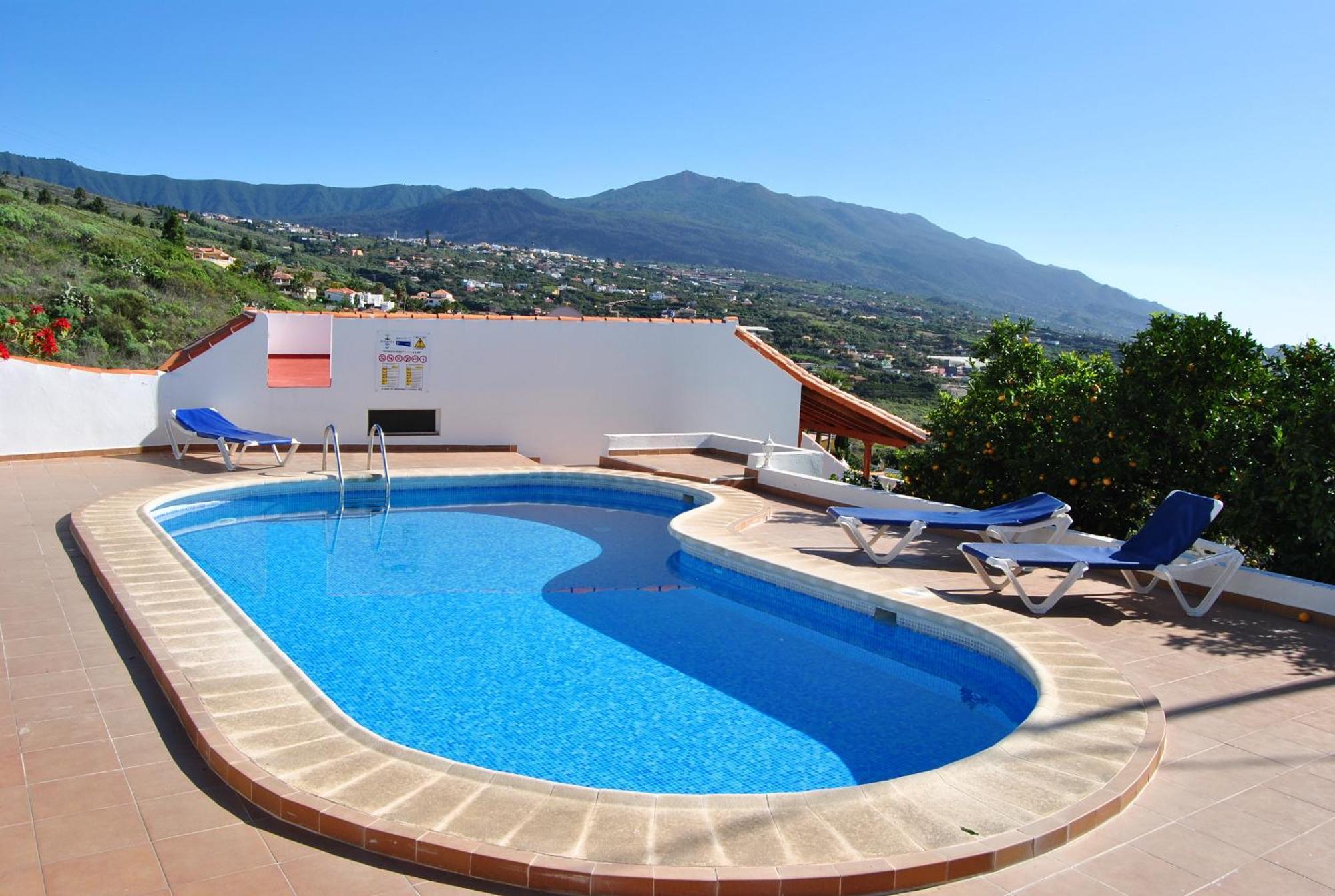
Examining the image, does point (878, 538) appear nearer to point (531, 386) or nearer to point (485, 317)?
point (531, 386)

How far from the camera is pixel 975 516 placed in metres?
8.52

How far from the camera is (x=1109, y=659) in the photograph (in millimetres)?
5902

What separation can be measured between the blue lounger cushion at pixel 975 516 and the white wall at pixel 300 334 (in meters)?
9.32

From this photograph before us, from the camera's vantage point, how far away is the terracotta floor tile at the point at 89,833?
327 centimetres

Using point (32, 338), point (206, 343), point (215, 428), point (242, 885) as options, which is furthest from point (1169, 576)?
point (32, 338)

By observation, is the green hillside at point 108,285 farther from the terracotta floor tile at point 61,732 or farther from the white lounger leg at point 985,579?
the white lounger leg at point 985,579

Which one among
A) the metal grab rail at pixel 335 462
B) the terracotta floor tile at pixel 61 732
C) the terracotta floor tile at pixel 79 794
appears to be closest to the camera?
the terracotta floor tile at pixel 79 794

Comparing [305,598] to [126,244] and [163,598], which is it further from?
[126,244]

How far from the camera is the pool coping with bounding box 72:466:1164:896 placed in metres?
3.27

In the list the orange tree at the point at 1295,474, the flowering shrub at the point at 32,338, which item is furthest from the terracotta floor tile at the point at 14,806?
the flowering shrub at the point at 32,338

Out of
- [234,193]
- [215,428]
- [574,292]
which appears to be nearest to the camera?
[215,428]

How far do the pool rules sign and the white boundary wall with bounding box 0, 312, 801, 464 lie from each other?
0.22ft

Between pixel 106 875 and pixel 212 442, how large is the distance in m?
11.3

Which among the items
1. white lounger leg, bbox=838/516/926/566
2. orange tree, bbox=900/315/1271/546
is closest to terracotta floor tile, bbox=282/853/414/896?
white lounger leg, bbox=838/516/926/566
